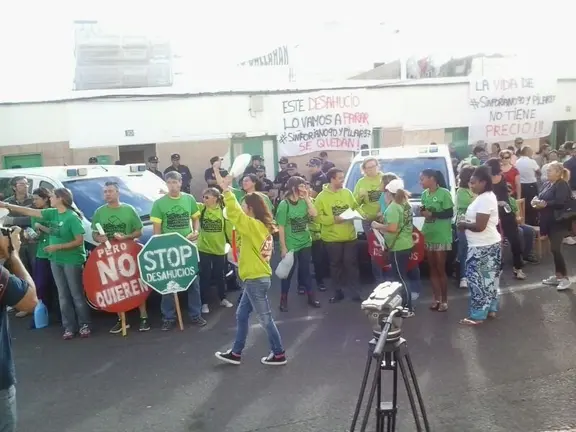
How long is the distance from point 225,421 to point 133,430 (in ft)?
2.33

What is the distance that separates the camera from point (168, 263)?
710 cm

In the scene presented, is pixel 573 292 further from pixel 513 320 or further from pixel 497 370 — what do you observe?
pixel 497 370

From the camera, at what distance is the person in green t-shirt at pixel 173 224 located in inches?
289

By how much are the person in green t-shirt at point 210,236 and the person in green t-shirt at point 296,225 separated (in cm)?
73

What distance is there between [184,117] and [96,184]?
6.30m

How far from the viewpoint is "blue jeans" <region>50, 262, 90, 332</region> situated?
707 cm

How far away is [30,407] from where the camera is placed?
5363 millimetres

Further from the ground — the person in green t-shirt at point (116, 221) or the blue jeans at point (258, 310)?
the person in green t-shirt at point (116, 221)

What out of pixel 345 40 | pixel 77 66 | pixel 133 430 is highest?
pixel 345 40

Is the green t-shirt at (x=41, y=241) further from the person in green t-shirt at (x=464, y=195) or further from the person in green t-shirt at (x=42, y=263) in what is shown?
the person in green t-shirt at (x=464, y=195)

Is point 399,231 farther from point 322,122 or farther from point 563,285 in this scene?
point 322,122

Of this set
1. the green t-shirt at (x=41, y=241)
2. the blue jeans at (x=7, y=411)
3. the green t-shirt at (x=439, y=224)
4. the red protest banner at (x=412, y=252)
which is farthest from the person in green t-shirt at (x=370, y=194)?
the blue jeans at (x=7, y=411)

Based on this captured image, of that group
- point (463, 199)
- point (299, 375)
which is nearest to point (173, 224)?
point (299, 375)

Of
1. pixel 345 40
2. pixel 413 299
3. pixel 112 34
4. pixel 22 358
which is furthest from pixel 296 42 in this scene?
pixel 22 358
